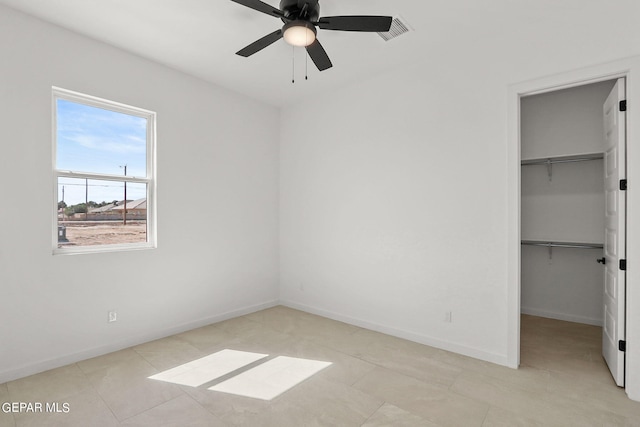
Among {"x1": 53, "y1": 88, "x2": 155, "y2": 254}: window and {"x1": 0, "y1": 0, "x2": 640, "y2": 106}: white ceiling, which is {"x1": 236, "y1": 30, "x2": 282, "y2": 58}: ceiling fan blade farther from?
{"x1": 53, "y1": 88, "x2": 155, "y2": 254}: window

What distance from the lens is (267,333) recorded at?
3.83 m

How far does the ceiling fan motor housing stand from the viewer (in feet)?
7.20

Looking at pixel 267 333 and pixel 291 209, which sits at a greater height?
pixel 291 209

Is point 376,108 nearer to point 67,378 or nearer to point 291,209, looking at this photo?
point 291,209

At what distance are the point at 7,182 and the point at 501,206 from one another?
4327mm

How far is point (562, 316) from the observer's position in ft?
13.9

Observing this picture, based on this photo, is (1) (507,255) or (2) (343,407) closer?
(2) (343,407)

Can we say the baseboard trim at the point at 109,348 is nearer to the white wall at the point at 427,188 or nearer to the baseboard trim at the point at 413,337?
the baseboard trim at the point at 413,337

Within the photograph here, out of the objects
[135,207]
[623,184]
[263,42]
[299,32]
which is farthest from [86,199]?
[623,184]

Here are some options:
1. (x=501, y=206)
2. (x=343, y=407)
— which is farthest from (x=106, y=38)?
(x=501, y=206)

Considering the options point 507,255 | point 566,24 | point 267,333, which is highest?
point 566,24

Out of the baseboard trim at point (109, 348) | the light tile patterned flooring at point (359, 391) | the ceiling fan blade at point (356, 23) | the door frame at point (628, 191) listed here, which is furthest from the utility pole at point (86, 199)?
the door frame at point (628, 191)

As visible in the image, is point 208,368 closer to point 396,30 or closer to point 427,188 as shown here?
point 427,188

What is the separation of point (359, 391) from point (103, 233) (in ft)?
9.68
